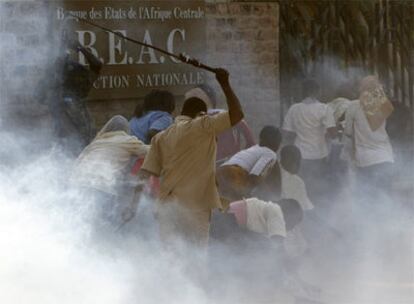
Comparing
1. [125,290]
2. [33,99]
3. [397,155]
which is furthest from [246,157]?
[397,155]

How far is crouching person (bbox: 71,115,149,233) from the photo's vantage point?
28.0ft

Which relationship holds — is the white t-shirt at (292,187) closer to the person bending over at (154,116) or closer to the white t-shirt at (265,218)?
the person bending over at (154,116)

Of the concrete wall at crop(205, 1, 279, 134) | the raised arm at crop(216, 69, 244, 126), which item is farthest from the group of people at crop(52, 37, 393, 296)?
the concrete wall at crop(205, 1, 279, 134)

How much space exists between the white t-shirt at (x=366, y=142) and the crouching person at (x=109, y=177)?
2.93 metres

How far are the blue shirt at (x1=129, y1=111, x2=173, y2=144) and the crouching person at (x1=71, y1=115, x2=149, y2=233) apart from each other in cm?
45

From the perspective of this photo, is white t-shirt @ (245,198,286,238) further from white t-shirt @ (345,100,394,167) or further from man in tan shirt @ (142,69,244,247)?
white t-shirt @ (345,100,394,167)

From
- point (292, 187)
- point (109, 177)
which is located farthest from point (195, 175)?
point (292, 187)

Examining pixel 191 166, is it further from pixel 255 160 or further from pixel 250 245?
pixel 255 160

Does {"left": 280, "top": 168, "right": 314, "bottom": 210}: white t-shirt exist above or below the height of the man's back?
below

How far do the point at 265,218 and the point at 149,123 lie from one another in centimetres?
154

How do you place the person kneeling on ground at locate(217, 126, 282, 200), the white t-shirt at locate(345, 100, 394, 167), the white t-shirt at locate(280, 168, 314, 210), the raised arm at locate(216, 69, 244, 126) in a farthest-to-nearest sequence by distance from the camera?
the white t-shirt at locate(345, 100, 394, 167), the white t-shirt at locate(280, 168, 314, 210), the person kneeling on ground at locate(217, 126, 282, 200), the raised arm at locate(216, 69, 244, 126)

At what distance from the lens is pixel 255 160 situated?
9031 millimetres

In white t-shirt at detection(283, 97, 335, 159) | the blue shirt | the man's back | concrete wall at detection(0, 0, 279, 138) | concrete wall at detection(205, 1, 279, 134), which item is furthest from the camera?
concrete wall at detection(205, 1, 279, 134)

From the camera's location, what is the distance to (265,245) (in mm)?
8625
